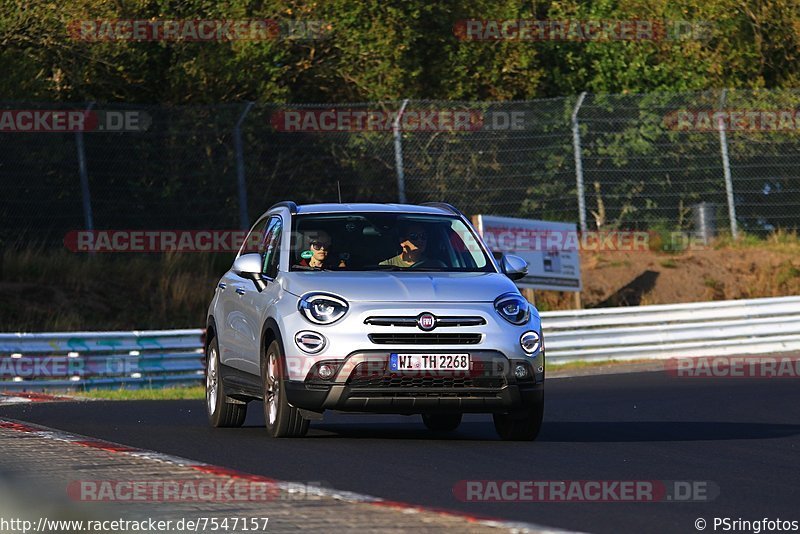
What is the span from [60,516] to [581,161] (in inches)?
868

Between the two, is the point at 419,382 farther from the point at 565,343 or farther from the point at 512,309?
the point at 565,343

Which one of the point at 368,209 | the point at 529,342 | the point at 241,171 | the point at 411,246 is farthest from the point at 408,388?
the point at 241,171

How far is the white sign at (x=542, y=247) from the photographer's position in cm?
2581

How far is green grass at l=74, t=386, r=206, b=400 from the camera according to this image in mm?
19672

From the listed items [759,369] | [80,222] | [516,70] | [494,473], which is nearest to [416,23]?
[516,70]

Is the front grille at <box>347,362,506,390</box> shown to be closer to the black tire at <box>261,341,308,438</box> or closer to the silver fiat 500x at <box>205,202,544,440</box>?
the silver fiat 500x at <box>205,202,544,440</box>

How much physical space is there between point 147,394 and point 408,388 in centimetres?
968

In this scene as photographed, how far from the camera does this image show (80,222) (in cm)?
2480

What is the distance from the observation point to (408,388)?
11.2 metres

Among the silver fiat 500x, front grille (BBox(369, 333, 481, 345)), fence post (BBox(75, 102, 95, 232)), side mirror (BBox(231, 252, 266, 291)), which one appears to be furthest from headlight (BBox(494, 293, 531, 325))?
fence post (BBox(75, 102, 95, 232))

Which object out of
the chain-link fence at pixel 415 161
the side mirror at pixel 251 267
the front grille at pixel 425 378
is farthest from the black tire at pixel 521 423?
the chain-link fence at pixel 415 161

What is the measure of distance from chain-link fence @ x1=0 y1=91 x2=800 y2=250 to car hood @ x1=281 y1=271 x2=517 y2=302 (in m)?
12.7

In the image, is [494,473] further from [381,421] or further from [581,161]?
[581,161]

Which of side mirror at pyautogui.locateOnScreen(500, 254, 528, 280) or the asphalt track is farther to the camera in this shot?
side mirror at pyautogui.locateOnScreen(500, 254, 528, 280)
